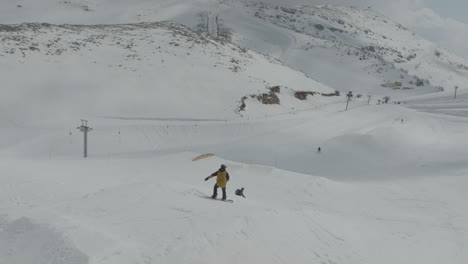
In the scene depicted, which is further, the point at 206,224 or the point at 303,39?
the point at 303,39

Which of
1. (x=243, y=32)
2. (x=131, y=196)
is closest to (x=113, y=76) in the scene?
(x=131, y=196)

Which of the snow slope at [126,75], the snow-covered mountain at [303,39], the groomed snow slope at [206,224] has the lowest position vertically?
the groomed snow slope at [206,224]

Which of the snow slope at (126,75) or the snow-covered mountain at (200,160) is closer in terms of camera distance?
the snow-covered mountain at (200,160)

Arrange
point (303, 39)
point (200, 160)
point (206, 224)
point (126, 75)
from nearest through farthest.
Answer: point (206, 224)
point (200, 160)
point (126, 75)
point (303, 39)

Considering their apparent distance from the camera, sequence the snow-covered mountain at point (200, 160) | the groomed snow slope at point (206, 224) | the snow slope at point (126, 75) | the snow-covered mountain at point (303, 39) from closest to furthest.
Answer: the groomed snow slope at point (206, 224), the snow-covered mountain at point (200, 160), the snow slope at point (126, 75), the snow-covered mountain at point (303, 39)

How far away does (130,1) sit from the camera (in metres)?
124

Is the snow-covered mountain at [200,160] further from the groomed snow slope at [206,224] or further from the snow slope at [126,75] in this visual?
the snow slope at [126,75]

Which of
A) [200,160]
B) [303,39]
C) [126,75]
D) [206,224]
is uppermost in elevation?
[303,39]

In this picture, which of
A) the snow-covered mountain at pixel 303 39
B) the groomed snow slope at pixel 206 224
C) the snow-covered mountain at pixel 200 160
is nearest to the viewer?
the groomed snow slope at pixel 206 224

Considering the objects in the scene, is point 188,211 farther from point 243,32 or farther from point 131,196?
point 243,32

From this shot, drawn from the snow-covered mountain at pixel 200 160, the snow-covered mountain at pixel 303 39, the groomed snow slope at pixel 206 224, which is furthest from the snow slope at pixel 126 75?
the snow-covered mountain at pixel 303 39

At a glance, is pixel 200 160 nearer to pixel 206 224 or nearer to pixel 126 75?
pixel 206 224

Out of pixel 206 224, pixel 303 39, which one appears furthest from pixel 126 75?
pixel 303 39

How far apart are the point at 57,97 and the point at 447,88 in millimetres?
97353
